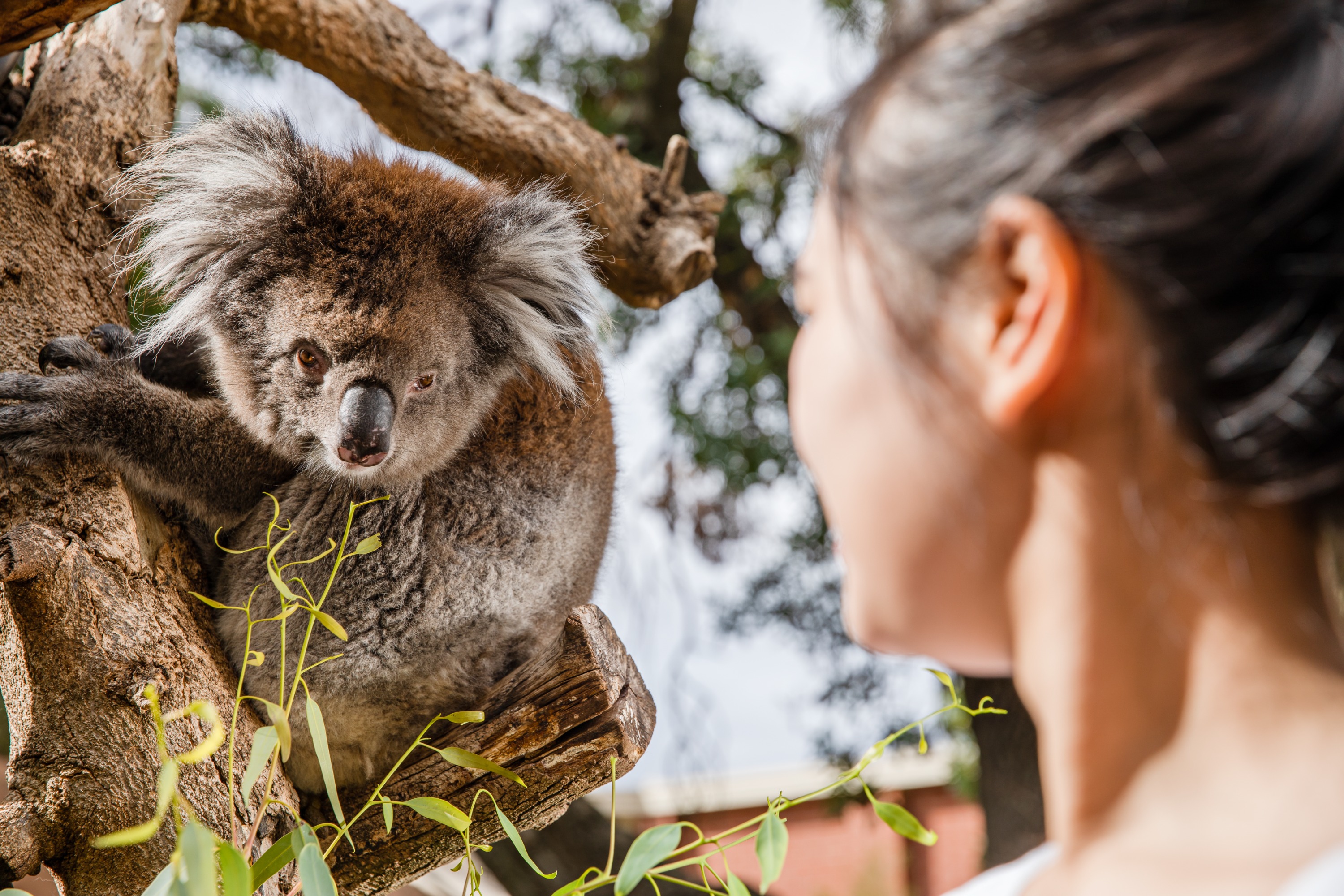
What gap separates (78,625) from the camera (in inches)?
54.4

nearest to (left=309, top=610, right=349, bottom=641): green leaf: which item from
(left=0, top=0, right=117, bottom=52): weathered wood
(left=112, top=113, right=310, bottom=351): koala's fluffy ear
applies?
(left=112, top=113, right=310, bottom=351): koala's fluffy ear

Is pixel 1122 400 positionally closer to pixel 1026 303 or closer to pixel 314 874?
pixel 1026 303

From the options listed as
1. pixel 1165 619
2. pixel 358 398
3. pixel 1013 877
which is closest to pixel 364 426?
pixel 358 398

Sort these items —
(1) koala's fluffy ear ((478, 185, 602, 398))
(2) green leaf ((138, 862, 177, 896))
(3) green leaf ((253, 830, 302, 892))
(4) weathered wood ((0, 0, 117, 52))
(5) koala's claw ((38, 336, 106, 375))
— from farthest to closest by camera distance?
(1) koala's fluffy ear ((478, 185, 602, 398)), (5) koala's claw ((38, 336, 106, 375)), (4) weathered wood ((0, 0, 117, 52)), (3) green leaf ((253, 830, 302, 892)), (2) green leaf ((138, 862, 177, 896))

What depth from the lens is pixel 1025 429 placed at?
2.17 feet

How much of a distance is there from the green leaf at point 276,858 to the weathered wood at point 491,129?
1617mm

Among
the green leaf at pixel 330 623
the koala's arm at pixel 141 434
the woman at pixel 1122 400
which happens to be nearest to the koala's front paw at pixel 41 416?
the koala's arm at pixel 141 434

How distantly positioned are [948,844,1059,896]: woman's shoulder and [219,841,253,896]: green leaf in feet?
2.17

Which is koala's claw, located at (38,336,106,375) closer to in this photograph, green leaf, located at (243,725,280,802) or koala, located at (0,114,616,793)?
koala, located at (0,114,616,793)

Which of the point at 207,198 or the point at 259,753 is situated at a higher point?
the point at 207,198

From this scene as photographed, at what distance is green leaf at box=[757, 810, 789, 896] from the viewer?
101 cm

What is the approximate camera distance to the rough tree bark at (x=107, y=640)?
1382 millimetres

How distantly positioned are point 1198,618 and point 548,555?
5.04 feet

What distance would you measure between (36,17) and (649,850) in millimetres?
1553
